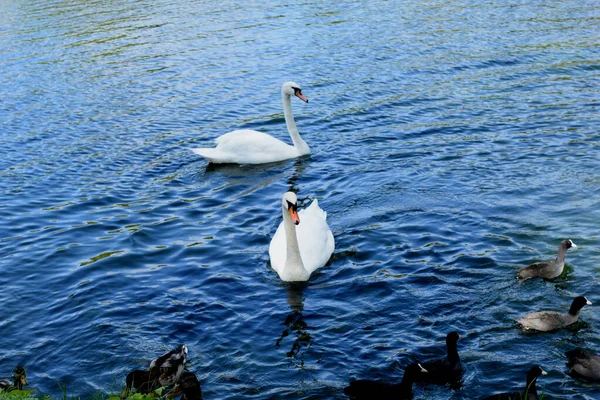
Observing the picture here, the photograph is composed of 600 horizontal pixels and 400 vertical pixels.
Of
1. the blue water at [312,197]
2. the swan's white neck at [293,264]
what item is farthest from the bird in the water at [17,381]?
the swan's white neck at [293,264]

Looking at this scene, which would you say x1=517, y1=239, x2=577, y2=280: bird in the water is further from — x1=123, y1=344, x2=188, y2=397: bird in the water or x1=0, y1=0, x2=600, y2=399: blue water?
x1=123, y1=344, x2=188, y2=397: bird in the water

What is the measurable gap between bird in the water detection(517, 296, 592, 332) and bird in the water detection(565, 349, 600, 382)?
733 mm

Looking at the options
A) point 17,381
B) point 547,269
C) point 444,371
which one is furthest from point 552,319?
point 17,381

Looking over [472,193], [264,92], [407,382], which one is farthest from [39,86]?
[407,382]

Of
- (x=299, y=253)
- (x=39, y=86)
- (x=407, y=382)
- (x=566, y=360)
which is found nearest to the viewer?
(x=407, y=382)

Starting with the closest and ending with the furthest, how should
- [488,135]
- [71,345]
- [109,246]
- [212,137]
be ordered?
[71,345] < [109,246] < [488,135] < [212,137]

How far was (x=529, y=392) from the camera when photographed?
8.62 m

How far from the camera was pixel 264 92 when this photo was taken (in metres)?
23.0

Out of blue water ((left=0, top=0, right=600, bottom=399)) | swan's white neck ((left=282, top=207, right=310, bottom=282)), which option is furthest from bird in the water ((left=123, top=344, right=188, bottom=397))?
swan's white neck ((left=282, top=207, right=310, bottom=282))

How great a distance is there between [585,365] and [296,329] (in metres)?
3.59

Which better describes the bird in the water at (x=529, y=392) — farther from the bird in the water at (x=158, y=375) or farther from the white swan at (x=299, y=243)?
the white swan at (x=299, y=243)

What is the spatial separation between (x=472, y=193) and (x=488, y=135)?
3353 millimetres

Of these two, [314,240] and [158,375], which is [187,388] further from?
[314,240]

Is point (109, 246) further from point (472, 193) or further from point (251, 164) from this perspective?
point (472, 193)
